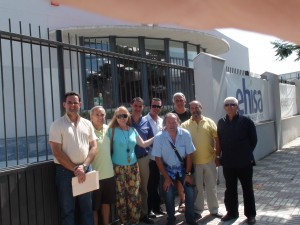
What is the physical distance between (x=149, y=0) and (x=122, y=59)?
15.9 feet

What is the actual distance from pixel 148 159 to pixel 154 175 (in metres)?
0.26

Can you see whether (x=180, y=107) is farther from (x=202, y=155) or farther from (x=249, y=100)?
(x=249, y=100)

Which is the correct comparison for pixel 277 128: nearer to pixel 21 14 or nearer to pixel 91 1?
pixel 21 14

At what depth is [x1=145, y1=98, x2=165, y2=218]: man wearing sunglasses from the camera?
18.0 ft

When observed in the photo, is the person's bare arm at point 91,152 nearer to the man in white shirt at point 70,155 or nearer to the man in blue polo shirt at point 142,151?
the man in white shirt at point 70,155

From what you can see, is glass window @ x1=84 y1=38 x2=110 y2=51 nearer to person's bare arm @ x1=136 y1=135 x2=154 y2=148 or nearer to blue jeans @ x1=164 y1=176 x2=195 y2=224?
person's bare arm @ x1=136 y1=135 x2=154 y2=148

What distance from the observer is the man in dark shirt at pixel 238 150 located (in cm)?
507

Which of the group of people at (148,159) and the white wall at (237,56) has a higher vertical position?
the white wall at (237,56)

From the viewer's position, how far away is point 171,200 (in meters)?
5.02

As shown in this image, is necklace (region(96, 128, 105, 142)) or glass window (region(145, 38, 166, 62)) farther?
glass window (region(145, 38, 166, 62))

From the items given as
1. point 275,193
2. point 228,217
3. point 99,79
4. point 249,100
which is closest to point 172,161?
point 228,217

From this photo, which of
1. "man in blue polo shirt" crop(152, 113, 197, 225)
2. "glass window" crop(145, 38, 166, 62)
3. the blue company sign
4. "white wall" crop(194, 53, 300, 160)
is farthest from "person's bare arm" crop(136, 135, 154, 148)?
"glass window" crop(145, 38, 166, 62)

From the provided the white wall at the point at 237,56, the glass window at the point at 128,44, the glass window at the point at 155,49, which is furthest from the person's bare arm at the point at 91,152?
the white wall at the point at 237,56

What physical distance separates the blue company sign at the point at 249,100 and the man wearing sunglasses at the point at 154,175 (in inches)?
145
